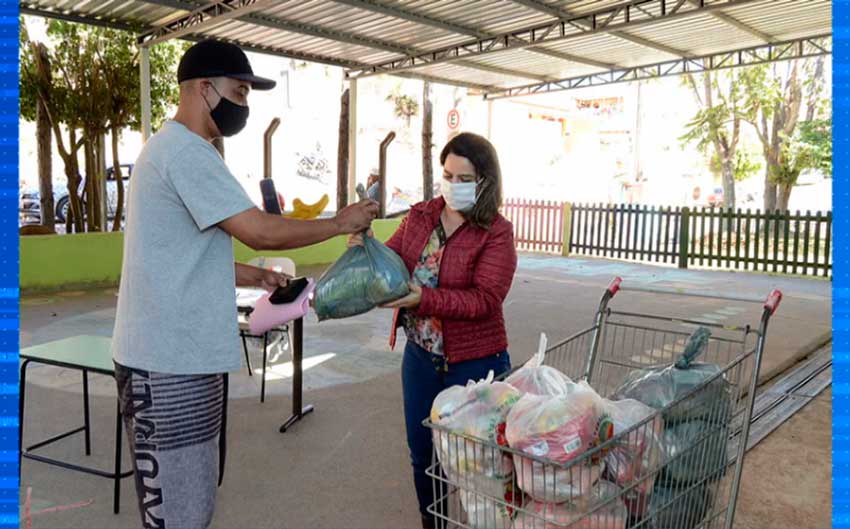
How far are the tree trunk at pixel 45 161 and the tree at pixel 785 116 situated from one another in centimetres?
1515

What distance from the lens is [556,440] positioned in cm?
157

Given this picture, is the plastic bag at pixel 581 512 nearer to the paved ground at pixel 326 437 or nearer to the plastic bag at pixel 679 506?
the plastic bag at pixel 679 506

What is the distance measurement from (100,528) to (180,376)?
1577mm

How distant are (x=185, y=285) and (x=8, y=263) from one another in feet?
1.37

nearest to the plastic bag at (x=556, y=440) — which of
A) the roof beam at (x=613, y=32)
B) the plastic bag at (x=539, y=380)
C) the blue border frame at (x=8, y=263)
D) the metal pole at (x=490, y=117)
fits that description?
the plastic bag at (x=539, y=380)

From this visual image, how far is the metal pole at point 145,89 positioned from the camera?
950cm

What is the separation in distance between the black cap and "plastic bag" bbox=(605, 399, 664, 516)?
1371mm

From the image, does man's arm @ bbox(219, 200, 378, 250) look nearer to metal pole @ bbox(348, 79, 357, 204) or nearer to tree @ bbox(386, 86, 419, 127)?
metal pole @ bbox(348, 79, 357, 204)

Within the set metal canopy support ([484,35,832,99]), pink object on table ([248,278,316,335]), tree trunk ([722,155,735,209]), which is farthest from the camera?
tree trunk ([722,155,735,209])

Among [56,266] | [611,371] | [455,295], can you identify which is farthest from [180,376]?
[56,266]

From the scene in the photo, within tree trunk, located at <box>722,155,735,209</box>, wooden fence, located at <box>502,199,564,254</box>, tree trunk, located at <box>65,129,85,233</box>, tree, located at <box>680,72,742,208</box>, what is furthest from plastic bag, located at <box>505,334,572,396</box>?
tree trunk, located at <box>722,155,735,209</box>

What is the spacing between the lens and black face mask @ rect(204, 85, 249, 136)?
6.64 ft

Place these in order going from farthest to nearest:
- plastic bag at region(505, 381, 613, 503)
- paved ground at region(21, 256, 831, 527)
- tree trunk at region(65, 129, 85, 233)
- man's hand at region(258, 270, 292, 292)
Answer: tree trunk at region(65, 129, 85, 233)
paved ground at region(21, 256, 831, 527)
man's hand at region(258, 270, 292, 292)
plastic bag at region(505, 381, 613, 503)

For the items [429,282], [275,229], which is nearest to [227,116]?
[275,229]
